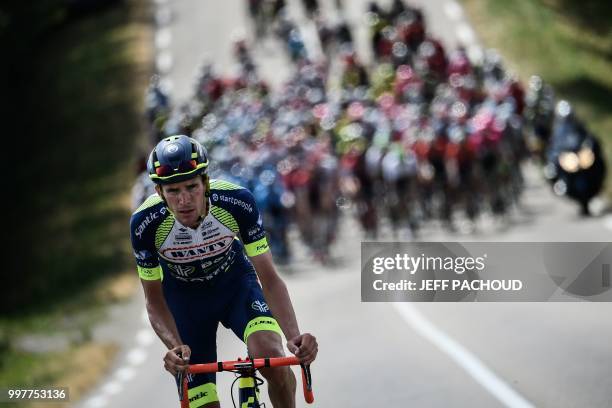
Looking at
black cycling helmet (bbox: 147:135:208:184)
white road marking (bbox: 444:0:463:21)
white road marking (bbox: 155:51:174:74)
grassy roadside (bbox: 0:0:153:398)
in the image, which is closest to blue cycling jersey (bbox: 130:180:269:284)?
black cycling helmet (bbox: 147:135:208:184)

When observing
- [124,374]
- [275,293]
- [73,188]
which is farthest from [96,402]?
[73,188]

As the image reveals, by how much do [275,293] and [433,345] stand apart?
23.8ft

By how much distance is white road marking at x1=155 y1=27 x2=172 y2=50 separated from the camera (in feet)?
159

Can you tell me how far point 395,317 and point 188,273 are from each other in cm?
925

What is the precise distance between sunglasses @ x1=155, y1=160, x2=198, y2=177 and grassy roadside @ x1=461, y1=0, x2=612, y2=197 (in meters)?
27.7

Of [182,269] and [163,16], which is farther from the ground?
[163,16]

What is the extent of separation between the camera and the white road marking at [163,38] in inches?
1911

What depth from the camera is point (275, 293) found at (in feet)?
24.5

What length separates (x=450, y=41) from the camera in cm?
4162

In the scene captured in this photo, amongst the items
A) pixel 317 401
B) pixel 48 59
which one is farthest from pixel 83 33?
pixel 317 401

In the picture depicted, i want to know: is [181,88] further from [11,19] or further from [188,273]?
[188,273]

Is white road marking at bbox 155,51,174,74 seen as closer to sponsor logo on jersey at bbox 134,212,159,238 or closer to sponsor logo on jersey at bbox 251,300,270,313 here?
sponsor logo on jersey at bbox 251,300,270,313

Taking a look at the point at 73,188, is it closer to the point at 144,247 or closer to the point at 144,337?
the point at 144,337

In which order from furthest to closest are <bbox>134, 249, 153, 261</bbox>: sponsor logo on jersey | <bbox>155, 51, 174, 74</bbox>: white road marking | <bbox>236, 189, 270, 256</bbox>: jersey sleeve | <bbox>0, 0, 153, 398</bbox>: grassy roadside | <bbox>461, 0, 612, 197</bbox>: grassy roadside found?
<bbox>155, 51, 174, 74</bbox>: white road marking, <bbox>461, 0, 612, 197</bbox>: grassy roadside, <bbox>0, 0, 153, 398</bbox>: grassy roadside, <bbox>134, 249, 153, 261</bbox>: sponsor logo on jersey, <bbox>236, 189, 270, 256</bbox>: jersey sleeve
